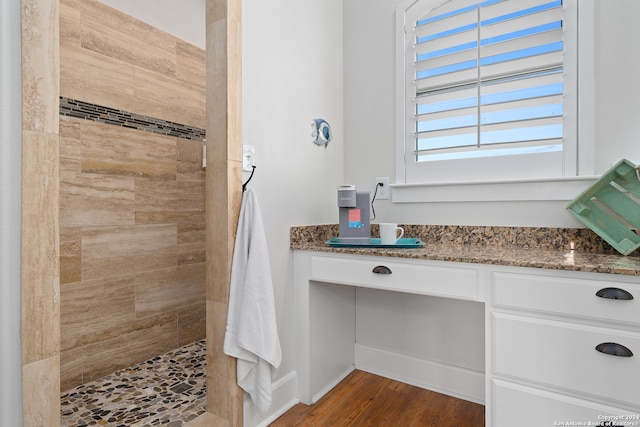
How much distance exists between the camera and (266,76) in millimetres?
1718

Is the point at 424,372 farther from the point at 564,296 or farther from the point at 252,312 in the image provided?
the point at 252,312

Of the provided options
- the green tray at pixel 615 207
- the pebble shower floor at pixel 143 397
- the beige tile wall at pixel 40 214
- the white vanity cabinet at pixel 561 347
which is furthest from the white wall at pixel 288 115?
the green tray at pixel 615 207

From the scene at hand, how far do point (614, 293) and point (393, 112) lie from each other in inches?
57.1

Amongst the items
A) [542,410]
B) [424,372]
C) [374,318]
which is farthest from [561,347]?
[374,318]

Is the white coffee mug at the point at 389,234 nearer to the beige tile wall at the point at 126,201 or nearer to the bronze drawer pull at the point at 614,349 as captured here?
the bronze drawer pull at the point at 614,349

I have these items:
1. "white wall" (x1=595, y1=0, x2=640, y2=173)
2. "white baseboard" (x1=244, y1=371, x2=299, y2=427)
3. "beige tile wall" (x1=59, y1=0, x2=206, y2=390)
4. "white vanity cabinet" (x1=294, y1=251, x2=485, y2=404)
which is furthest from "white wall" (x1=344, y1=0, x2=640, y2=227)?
"beige tile wall" (x1=59, y1=0, x2=206, y2=390)

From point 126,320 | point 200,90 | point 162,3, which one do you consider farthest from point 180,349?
point 162,3

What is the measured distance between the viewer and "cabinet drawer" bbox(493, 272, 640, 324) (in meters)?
1.13

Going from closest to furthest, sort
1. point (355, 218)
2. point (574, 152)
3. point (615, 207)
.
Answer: point (615, 207)
point (574, 152)
point (355, 218)

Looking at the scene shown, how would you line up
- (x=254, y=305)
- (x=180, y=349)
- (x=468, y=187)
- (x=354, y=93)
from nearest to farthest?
(x=254, y=305), (x=468, y=187), (x=354, y=93), (x=180, y=349)

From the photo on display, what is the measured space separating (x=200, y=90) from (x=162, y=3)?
588 mm

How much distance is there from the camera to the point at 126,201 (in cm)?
219

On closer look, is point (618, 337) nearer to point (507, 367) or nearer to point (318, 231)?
point (507, 367)

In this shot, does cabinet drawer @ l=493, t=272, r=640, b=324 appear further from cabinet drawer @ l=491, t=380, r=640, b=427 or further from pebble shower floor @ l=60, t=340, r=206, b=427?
pebble shower floor @ l=60, t=340, r=206, b=427
